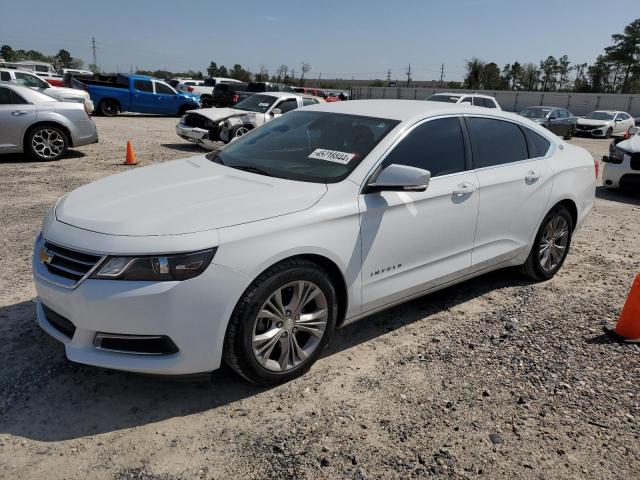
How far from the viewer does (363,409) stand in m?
3.01

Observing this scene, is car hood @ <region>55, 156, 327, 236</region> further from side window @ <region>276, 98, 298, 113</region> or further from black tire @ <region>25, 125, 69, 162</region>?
side window @ <region>276, 98, 298, 113</region>

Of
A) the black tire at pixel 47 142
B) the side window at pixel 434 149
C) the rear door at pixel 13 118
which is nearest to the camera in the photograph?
the side window at pixel 434 149

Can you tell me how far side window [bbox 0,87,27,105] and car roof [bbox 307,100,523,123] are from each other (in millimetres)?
7863

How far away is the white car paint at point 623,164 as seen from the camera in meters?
9.48

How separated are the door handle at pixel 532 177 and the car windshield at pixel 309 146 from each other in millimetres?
1454

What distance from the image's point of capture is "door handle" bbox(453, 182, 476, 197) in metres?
3.84

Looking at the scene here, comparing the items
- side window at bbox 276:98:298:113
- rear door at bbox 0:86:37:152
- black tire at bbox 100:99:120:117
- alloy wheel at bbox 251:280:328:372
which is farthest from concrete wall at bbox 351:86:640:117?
alloy wheel at bbox 251:280:328:372

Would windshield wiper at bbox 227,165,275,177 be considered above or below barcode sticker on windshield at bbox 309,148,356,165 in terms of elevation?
below

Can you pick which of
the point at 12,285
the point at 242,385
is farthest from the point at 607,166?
the point at 12,285

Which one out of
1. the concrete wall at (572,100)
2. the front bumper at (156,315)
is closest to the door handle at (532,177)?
the front bumper at (156,315)

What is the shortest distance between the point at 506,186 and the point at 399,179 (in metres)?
1.44

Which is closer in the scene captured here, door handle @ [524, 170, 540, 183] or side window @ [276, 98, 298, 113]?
door handle @ [524, 170, 540, 183]

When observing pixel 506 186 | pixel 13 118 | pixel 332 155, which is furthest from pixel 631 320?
pixel 13 118

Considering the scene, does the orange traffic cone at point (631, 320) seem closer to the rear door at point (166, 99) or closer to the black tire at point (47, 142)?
the black tire at point (47, 142)
